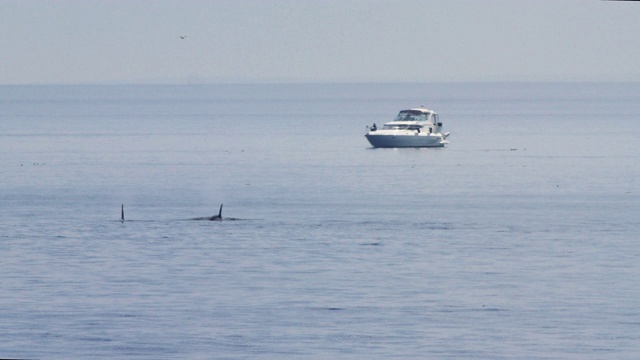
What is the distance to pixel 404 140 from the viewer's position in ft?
389

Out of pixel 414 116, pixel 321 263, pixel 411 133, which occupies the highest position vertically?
pixel 414 116

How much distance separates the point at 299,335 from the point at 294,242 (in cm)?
1888

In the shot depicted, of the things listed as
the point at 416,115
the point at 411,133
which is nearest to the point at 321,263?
the point at 411,133

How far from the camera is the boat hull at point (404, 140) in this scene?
11850 cm

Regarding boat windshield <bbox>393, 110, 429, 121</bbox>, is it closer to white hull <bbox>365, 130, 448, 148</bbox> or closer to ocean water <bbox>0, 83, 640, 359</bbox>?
white hull <bbox>365, 130, 448, 148</bbox>

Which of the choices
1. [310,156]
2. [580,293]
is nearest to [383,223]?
[580,293]

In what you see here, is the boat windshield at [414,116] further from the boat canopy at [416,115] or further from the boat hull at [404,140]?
the boat hull at [404,140]

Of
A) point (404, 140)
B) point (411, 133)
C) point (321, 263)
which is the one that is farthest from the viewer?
point (404, 140)

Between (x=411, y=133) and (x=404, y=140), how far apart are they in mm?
892

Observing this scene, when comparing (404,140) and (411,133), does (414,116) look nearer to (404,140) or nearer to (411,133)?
(411,133)

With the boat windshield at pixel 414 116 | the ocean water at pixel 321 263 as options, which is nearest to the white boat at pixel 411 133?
the boat windshield at pixel 414 116

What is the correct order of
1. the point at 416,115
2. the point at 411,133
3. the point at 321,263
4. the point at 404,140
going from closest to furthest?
1. the point at 321,263
2. the point at 411,133
3. the point at 404,140
4. the point at 416,115

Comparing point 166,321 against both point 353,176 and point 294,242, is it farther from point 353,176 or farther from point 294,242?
point 353,176

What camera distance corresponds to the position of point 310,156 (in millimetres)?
120438
